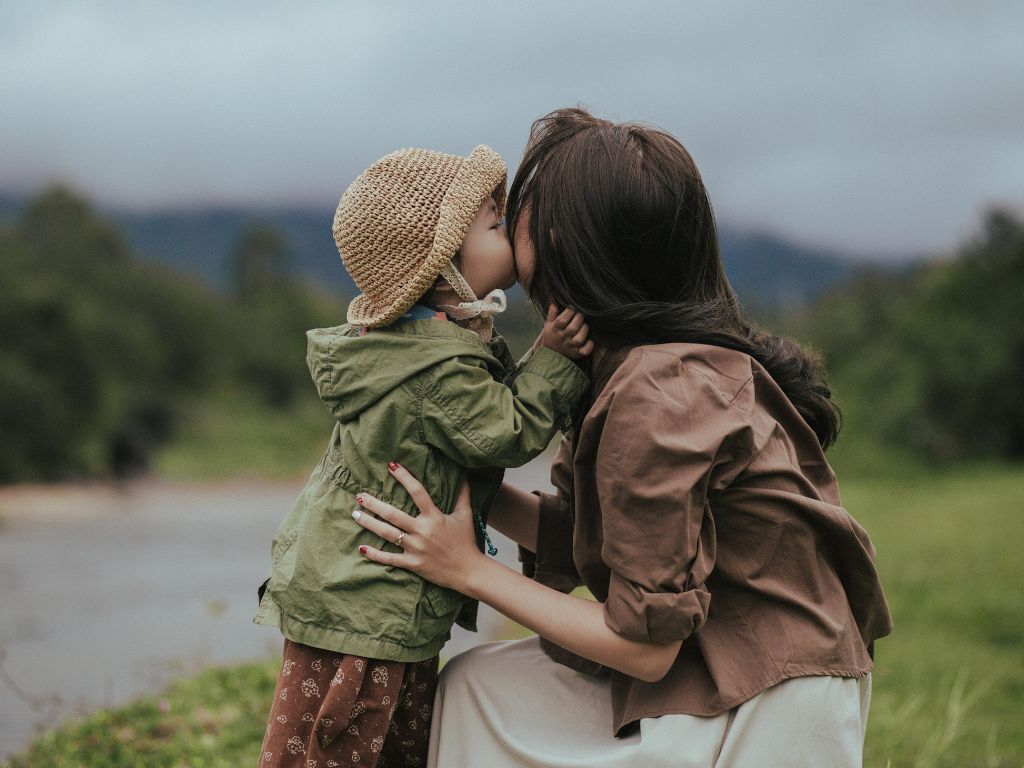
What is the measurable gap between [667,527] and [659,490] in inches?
2.5

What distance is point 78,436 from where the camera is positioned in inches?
648

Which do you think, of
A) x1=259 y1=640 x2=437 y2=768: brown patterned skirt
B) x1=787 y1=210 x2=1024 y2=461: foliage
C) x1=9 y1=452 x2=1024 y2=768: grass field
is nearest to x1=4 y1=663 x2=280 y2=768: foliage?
x1=9 y1=452 x2=1024 y2=768: grass field

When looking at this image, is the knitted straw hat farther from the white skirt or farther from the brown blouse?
the white skirt

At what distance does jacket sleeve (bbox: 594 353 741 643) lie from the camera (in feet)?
5.88

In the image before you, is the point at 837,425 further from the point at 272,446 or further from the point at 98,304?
the point at 272,446

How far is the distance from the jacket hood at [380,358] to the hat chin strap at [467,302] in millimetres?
48

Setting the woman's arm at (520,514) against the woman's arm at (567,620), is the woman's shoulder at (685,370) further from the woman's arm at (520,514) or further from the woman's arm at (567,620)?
the woman's arm at (520,514)

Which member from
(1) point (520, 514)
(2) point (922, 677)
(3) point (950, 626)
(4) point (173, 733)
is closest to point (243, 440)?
(3) point (950, 626)

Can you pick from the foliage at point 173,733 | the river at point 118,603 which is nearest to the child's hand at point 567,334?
the river at point 118,603

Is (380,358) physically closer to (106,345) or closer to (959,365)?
(959,365)

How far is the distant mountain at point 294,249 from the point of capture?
26.8 meters

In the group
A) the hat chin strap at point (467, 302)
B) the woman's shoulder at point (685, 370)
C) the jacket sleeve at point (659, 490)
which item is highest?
the hat chin strap at point (467, 302)

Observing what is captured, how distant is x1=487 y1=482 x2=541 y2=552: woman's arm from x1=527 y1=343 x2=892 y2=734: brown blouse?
0.35 meters

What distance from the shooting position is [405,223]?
6.89 ft
